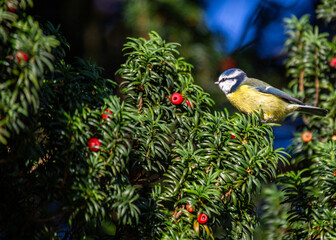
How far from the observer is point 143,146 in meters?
1.44

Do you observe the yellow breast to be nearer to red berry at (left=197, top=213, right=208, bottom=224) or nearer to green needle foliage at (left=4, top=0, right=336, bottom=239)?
green needle foliage at (left=4, top=0, right=336, bottom=239)

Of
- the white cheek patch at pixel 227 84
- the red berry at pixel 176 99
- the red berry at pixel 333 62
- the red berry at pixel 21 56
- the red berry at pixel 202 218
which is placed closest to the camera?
the red berry at pixel 21 56

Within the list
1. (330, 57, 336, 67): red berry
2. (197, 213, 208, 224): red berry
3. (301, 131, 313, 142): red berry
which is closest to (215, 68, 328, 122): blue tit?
(301, 131, 313, 142): red berry

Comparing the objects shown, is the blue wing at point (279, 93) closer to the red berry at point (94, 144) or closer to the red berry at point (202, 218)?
the red berry at point (202, 218)

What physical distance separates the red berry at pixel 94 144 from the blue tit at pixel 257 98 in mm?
1248

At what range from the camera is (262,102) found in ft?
7.64

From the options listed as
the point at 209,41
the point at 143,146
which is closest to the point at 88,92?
the point at 143,146

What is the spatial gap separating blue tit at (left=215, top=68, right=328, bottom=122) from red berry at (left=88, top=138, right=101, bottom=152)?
49.1 inches

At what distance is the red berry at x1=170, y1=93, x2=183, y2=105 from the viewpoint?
1592 mm

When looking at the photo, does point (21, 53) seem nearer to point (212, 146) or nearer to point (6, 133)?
point (6, 133)

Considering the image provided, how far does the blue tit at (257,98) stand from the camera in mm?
2285

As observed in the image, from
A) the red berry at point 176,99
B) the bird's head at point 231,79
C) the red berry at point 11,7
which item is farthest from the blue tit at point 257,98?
the red berry at point 11,7

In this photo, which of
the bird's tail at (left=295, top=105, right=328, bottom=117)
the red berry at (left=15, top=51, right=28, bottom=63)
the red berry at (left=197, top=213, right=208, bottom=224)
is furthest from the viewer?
the bird's tail at (left=295, top=105, right=328, bottom=117)

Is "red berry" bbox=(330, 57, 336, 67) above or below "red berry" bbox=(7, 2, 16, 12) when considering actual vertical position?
below
